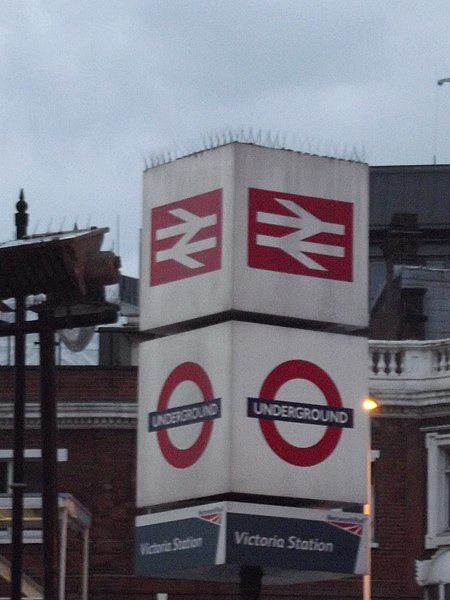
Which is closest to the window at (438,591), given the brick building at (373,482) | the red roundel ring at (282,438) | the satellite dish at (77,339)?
the brick building at (373,482)

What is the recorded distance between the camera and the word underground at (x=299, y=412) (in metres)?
32.2

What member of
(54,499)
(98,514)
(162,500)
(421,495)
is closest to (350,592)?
(421,495)

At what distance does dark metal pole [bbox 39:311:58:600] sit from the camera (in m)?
25.6

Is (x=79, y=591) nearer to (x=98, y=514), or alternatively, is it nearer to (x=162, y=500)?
(x=98, y=514)

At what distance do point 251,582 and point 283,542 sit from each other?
0.76 m

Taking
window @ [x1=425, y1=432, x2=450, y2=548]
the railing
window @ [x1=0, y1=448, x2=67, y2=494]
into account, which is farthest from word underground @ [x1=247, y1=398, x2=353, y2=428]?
window @ [x1=0, y1=448, x2=67, y2=494]

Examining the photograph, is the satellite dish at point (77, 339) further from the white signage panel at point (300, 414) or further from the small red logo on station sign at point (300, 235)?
the small red logo on station sign at point (300, 235)

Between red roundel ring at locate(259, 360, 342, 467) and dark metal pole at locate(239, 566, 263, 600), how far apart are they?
1724mm

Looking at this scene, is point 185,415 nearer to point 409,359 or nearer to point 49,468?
point 49,468

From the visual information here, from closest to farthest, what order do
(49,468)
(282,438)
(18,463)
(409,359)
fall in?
1. (49,468)
2. (18,463)
3. (282,438)
4. (409,359)

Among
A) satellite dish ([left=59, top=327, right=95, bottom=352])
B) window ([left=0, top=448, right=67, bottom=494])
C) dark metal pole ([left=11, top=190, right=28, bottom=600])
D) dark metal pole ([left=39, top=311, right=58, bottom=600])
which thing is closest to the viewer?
dark metal pole ([left=39, top=311, right=58, bottom=600])

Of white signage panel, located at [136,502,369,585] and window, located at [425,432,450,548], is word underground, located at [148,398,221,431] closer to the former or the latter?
white signage panel, located at [136,502,369,585]

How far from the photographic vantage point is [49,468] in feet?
85.3

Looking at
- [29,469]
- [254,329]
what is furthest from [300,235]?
[29,469]
